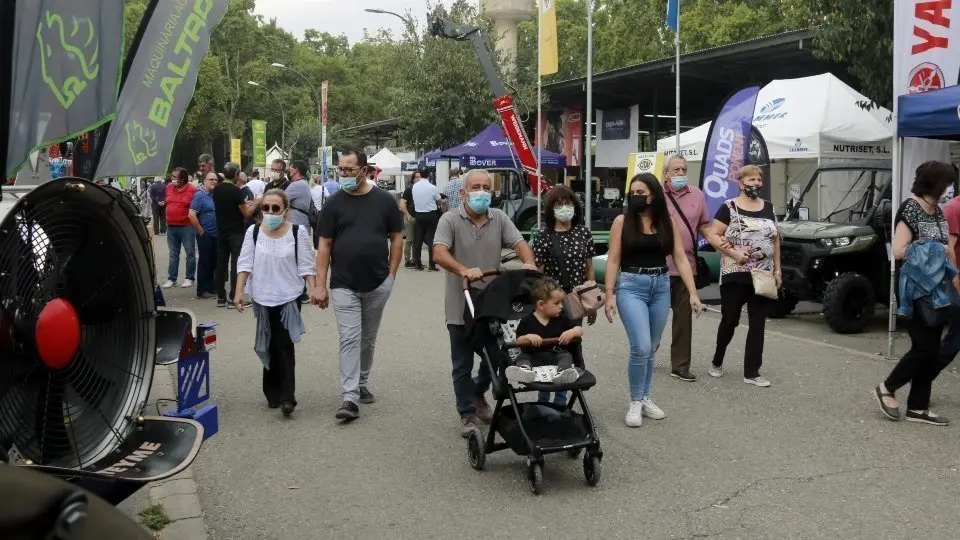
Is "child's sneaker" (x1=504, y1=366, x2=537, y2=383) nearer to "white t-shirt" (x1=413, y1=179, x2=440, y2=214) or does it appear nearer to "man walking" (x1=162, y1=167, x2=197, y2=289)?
"man walking" (x1=162, y1=167, x2=197, y2=289)

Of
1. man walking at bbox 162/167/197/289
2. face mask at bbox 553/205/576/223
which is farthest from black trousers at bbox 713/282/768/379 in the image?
man walking at bbox 162/167/197/289

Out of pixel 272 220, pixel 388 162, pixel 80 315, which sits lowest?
pixel 80 315

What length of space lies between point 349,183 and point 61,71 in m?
3.27

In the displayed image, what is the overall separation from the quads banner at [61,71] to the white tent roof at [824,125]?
12.6 m

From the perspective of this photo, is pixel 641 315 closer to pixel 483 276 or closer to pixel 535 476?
pixel 483 276

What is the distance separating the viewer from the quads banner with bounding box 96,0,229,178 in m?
5.04

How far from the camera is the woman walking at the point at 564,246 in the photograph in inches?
257

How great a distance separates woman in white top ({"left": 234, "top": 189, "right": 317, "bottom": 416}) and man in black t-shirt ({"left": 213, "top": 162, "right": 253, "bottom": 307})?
17.3 feet

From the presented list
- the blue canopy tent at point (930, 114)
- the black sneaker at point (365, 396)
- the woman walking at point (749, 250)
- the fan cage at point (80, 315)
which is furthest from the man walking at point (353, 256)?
the blue canopy tent at point (930, 114)

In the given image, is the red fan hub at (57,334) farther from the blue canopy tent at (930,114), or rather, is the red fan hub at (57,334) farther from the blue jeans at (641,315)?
the blue canopy tent at (930,114)

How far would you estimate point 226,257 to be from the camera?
12.8 m

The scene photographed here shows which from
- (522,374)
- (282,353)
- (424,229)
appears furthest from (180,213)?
(522,374)

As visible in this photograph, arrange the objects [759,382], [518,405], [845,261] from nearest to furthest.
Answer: [518,405] → [759,382] → [845,261]

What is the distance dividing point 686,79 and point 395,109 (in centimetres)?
1184
